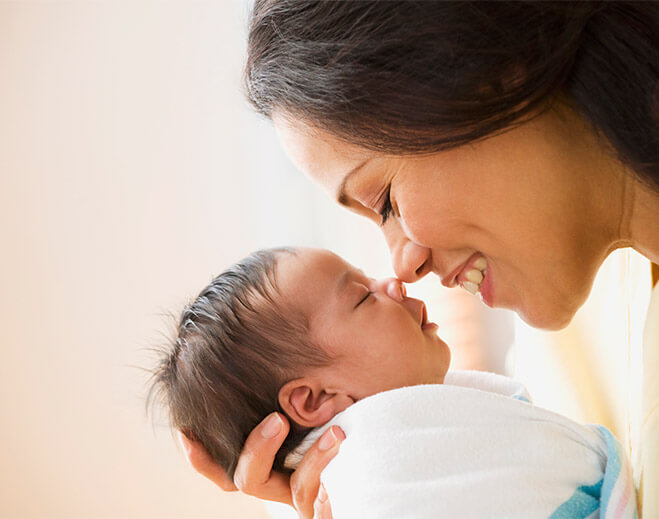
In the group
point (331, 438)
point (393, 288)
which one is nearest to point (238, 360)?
point (331, 438)

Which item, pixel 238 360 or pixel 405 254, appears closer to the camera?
pixel 405 254

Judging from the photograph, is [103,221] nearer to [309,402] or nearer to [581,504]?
[309,402]

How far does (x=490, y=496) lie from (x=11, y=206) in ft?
5.92

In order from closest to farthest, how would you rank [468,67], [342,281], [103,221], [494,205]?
[468,67] → [494,205] → [342,281] → [103,221]

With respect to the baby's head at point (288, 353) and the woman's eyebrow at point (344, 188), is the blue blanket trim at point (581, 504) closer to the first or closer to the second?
the baby's head at point (288, 353)

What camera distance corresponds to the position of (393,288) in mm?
1299

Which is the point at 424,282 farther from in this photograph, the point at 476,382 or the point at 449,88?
the point at 449,88

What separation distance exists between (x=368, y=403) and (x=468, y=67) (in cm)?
55

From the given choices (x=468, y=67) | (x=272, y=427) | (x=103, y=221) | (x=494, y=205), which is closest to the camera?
(x=468, y=67)

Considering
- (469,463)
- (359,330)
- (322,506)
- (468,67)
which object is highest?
(468,67)

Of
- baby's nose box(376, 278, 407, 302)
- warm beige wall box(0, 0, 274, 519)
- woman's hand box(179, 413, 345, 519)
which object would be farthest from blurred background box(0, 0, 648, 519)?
woman's hand box(179, 413, 345, 519)

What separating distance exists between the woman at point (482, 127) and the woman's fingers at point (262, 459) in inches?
3.2

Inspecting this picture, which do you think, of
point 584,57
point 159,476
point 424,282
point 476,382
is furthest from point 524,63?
point 159,476

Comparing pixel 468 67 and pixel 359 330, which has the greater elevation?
pixel 468 67
